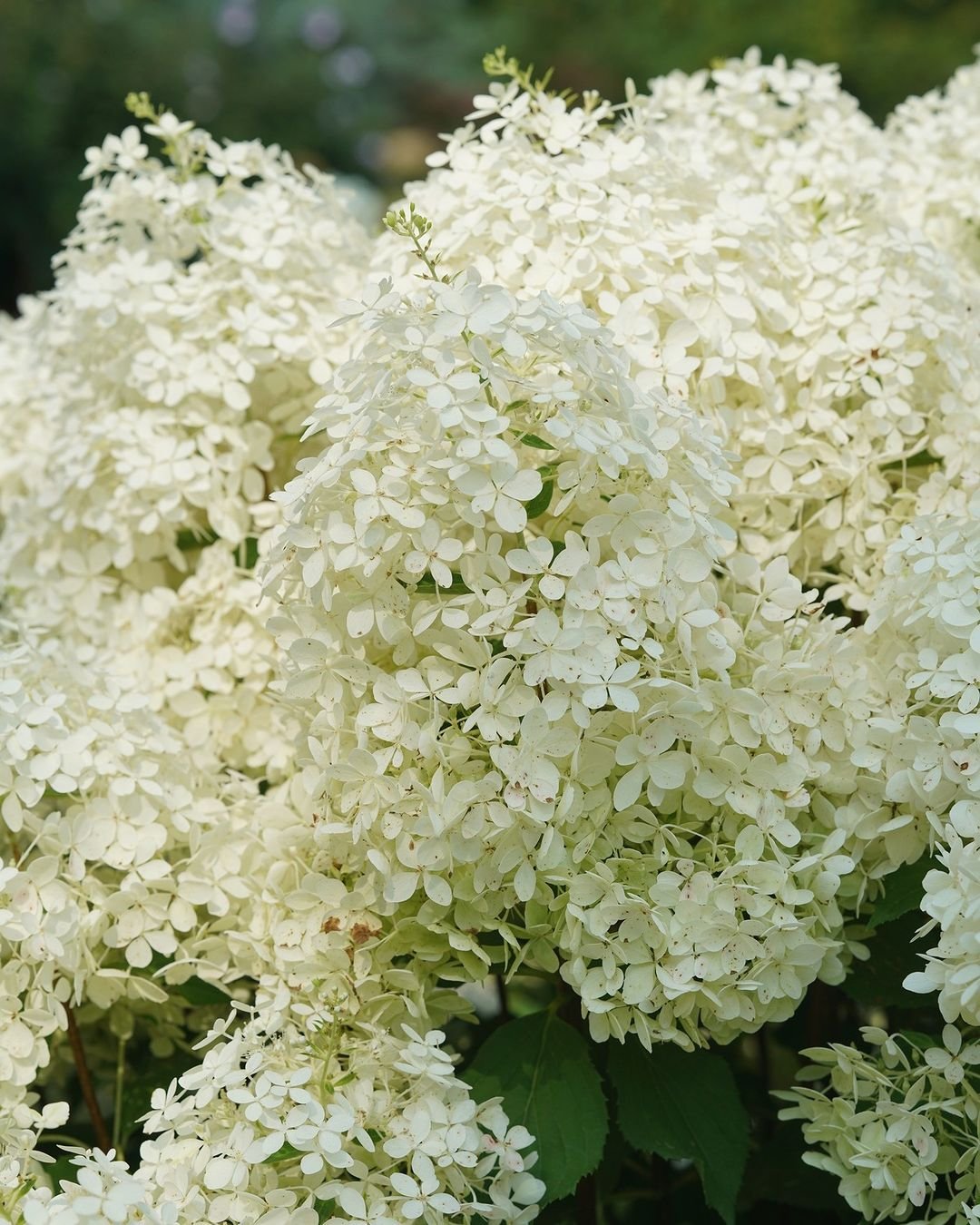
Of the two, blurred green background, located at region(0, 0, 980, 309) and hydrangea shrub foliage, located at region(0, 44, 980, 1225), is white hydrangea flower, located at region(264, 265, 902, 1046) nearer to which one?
hydrangea shrub foliage, located at region(0, 44, 980, 1225)

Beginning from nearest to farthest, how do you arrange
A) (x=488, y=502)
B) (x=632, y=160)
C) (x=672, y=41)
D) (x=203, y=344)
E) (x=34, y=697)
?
(x=488, y=502) → (x=34, y=697) → (x=632, y=160) → (x=203, y=344) → (x=672, y=41)

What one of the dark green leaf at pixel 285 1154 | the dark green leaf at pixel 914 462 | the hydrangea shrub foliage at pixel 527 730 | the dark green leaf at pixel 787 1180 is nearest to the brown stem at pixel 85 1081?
the hydrangea shrub foliage at pixel 527 730

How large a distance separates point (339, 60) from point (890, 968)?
10.1 metres

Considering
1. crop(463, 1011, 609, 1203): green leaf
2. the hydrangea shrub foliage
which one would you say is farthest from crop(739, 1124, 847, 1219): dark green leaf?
crop(463, 1011, 609, 1203): green leaf

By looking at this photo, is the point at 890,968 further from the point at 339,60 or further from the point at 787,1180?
the point at 339,60

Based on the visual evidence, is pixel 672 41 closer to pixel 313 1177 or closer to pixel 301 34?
pixel 301 34

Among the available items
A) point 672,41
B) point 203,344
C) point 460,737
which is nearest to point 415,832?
point 460,737

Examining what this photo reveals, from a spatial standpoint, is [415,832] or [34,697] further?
[34,697]

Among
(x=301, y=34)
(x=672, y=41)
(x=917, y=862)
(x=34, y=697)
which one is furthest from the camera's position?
(x=301, y=34)

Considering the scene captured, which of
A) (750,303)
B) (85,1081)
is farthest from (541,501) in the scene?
(85,1081)

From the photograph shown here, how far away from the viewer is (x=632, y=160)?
143 centimetres

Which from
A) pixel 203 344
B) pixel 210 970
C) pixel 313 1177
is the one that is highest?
pixel 203 344

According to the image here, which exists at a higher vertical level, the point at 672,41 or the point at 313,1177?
the point at 672,41

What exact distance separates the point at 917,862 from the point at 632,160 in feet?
2.44
